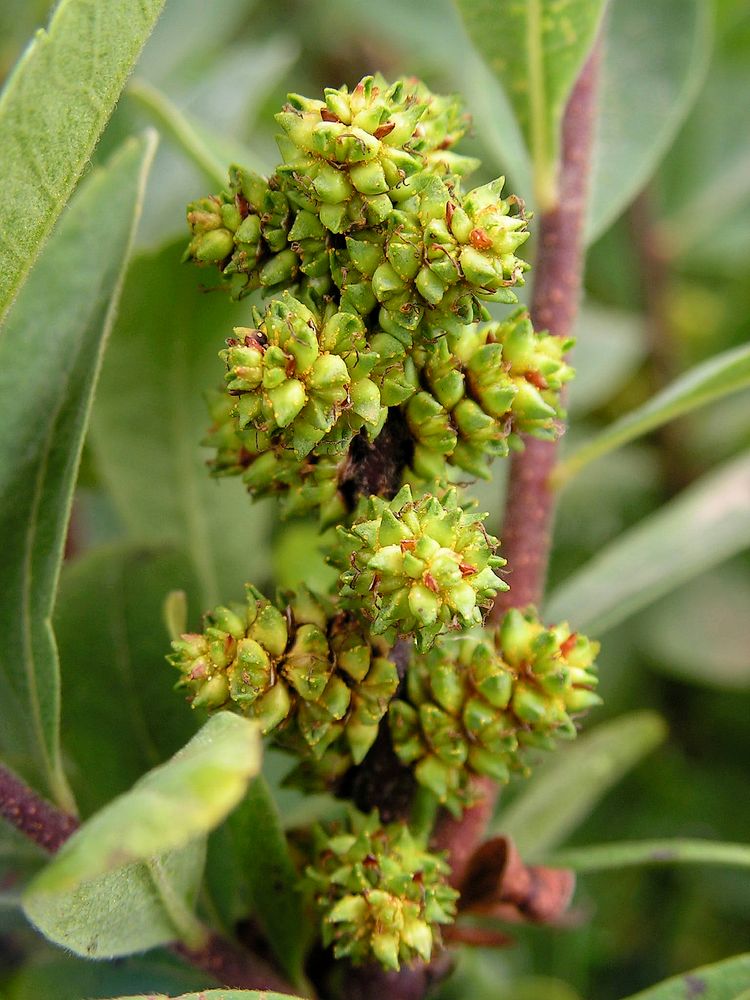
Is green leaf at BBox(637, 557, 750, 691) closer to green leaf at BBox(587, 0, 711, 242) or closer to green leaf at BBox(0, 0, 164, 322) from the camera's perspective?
green leaf at BBox(587, 0, 711, 242)

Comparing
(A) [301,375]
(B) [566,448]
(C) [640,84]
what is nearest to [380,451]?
(A) [301,375]

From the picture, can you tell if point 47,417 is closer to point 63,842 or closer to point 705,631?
point 63,842

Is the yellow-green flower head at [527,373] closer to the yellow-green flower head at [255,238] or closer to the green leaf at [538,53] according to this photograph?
the yellow-green flower head at [255,238]

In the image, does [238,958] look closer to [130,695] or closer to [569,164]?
[130,695]

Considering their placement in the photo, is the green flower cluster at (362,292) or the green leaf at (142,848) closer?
the green leaf at (142,848)

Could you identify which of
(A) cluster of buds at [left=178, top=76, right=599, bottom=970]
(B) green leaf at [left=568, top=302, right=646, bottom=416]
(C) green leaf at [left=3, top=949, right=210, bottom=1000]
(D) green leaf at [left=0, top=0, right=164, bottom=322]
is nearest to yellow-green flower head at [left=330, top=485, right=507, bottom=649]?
(A) cluster of buds at [left=178, top=76, right=599, bottom=970]

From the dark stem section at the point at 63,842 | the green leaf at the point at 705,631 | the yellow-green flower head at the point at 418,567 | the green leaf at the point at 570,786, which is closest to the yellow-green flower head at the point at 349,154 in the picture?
the yellow-green flower head at the point at 418,567
